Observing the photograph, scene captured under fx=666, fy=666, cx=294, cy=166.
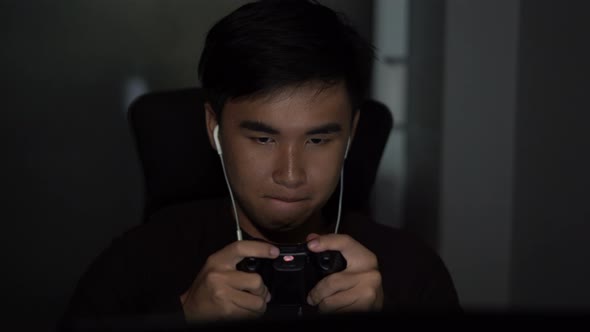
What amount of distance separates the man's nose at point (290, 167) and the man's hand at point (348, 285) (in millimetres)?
166

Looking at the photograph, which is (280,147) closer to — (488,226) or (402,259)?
(402,259)

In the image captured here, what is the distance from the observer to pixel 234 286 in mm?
851

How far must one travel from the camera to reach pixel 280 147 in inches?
40.9

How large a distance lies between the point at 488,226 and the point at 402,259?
104 cm

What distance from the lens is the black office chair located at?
1244mm

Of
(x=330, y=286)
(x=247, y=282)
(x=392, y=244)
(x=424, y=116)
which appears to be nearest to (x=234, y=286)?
(x=247, y=282)

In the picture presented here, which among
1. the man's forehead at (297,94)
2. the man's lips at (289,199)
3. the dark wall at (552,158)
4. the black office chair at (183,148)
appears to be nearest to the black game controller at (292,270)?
the man's lips at (289,199)

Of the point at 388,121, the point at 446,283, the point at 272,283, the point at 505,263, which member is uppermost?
the point at 388,121

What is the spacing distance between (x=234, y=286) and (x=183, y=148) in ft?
1.53

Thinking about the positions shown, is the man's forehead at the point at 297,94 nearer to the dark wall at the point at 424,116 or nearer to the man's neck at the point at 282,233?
the man's neck at the point at 282,233

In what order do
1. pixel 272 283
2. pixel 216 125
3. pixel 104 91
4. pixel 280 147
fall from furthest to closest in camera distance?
1. pixel 104 91
2. pixel 216 125
3. pixel 280 147
4. pixel 272 283

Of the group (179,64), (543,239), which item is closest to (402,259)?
(543,239)

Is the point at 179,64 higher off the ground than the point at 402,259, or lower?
higher

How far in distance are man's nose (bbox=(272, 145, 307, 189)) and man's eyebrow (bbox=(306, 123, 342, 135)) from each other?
0.04 m
